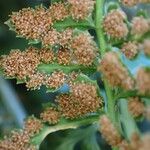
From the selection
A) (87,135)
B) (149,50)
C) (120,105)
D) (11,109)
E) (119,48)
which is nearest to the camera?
(149,50)

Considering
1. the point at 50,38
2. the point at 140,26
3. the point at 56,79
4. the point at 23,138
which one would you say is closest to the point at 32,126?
the point at 23,138

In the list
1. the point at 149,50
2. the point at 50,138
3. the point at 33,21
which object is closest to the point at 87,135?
the point at 50,138

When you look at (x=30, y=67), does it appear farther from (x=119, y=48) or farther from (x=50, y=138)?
(x=50, y=138)

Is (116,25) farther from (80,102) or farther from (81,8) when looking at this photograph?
(80,102)

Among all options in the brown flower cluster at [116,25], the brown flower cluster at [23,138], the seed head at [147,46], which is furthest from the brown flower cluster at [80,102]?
the seed head at [147,46]

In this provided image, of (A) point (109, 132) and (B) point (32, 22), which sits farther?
(B) point (32, 22)

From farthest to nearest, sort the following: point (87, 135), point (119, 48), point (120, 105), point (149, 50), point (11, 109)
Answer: point (11, 109), point (87, 135), point (120, 105), point (119, 48), point (149, 50)
